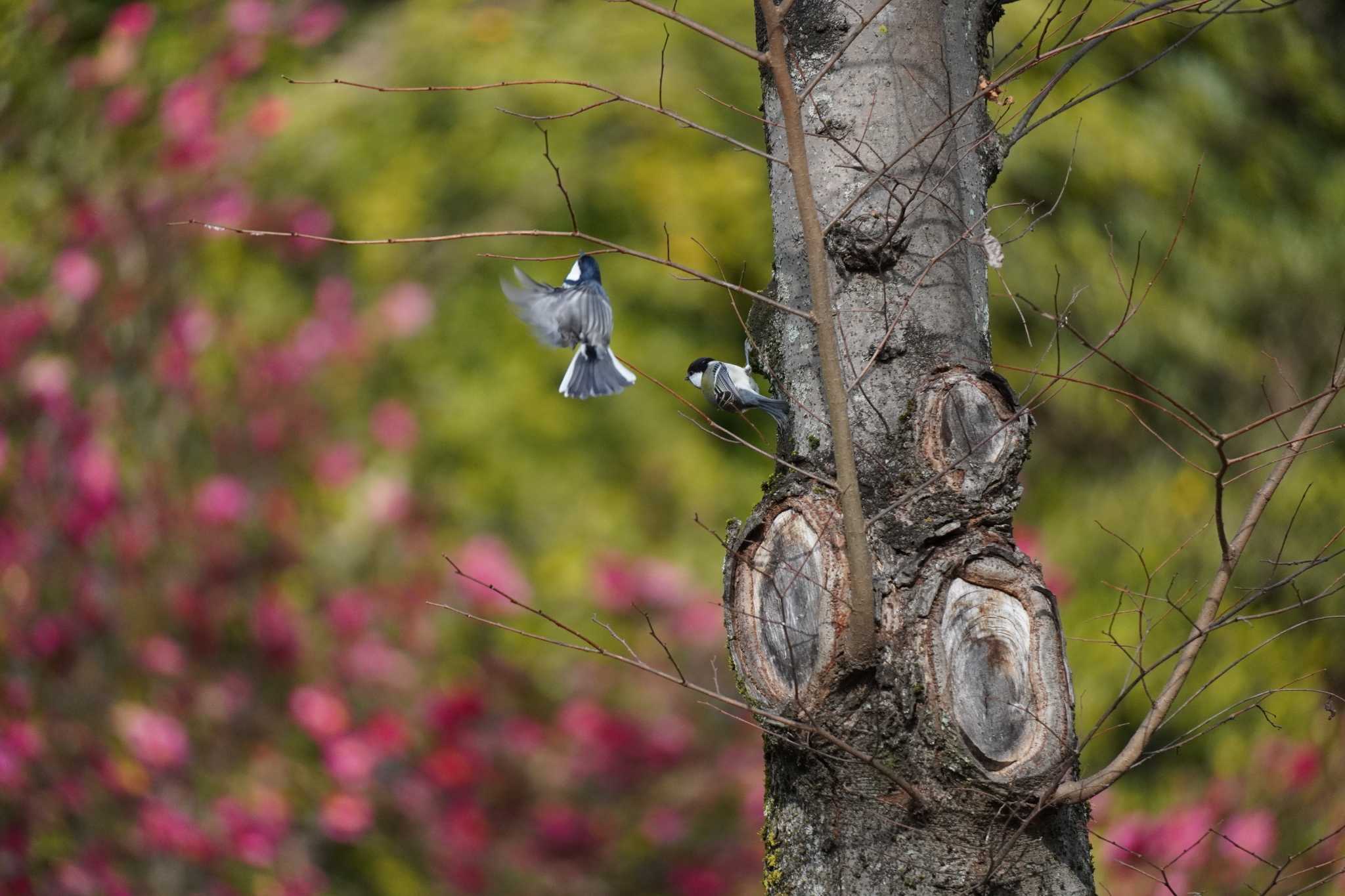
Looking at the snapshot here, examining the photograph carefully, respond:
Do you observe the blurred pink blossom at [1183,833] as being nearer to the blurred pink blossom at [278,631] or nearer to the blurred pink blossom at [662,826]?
the blurred pink blossom at [662,826]

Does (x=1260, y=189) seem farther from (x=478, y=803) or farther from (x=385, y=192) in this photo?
(x=478, y=803)

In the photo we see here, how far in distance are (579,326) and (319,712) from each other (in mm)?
1419

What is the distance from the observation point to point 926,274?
147 centimetres

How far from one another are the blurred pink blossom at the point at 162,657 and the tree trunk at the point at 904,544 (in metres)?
2.03

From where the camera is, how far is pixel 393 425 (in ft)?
9.97

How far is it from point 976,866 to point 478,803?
175 centimetres

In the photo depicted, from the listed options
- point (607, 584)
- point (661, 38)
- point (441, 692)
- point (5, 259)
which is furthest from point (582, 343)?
point (5, 259)

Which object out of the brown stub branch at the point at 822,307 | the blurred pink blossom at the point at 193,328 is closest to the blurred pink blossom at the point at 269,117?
the blurred pink blossom at the point at 193,328

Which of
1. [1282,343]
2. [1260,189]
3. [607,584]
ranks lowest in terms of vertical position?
[607,584]

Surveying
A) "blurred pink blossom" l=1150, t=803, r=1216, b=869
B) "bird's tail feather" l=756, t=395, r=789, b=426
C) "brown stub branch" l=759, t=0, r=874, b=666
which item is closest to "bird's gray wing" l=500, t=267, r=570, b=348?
"bird's tail feather" l=756, t=395, r=789, b=426

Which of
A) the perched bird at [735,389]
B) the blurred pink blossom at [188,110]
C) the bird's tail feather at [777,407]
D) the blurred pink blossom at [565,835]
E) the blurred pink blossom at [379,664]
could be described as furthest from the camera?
the blurred pink blossom at [188,110]

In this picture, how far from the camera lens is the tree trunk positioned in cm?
132

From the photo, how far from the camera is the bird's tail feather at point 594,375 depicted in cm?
195

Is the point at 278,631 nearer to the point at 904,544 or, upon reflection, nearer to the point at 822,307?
the point at 904,544
